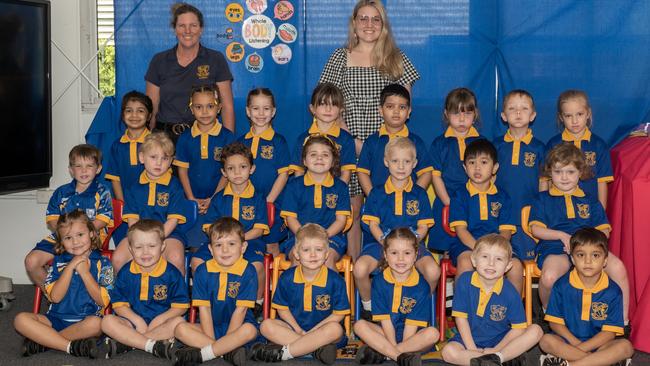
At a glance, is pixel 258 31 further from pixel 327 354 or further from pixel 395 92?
pixel 327 354

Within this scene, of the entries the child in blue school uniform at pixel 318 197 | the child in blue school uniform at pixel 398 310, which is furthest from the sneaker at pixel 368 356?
the child in blue school uniform at pixel 318 197

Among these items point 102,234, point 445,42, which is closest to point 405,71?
point 445,42

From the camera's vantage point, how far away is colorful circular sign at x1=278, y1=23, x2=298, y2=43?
6.11 m

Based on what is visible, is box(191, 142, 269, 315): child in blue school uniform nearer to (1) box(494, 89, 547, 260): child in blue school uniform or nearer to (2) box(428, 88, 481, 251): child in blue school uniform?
(2) box(428, 88, 481, 251): child in blue school uniform

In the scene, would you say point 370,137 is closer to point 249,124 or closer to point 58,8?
point 249,124

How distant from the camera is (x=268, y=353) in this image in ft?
15.4

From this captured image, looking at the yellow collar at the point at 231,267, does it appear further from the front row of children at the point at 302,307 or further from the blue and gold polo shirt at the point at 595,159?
the blue and gold polo shirt at the point at 595,159

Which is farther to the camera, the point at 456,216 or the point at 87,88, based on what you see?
the point at 87,88

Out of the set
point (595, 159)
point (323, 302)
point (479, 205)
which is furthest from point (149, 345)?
point (595, 159)

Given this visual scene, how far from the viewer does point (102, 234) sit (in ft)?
18.0

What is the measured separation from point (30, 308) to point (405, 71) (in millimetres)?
2993

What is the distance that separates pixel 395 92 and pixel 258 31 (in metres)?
1.20

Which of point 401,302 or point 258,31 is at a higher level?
point 258,31

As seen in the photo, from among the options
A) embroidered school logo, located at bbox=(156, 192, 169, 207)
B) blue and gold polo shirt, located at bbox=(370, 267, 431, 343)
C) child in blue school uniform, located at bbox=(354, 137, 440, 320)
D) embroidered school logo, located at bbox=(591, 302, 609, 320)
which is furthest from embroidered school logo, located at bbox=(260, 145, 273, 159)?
embroidered school logo, located at bbox=(591, 302, 609, 320)
